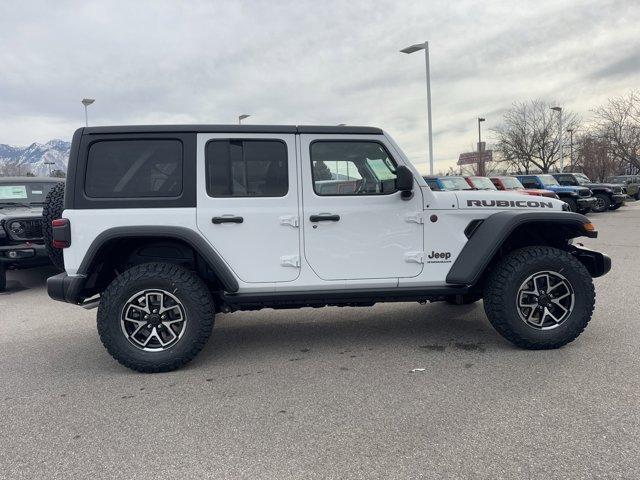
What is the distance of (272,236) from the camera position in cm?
396

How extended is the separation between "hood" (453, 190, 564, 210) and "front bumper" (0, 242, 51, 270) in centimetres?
592

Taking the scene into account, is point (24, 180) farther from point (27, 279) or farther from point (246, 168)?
point (246, 168)

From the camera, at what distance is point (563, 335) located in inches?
161

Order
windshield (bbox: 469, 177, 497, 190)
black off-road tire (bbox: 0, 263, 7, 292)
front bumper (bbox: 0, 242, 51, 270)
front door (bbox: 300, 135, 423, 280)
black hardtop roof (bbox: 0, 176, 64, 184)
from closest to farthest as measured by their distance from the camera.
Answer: front door (bbox: 300, 135, 423, 280) → front bumper (bbox: 0, 242, 51, 270) → black off-road tire (bbox: 0, 263, 7, 292) → black hardtop roof (bbox: 0, 176, 64, 184) → windshield (bbox: 469, 177, 497, 190)

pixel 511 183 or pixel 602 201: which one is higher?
pixel 511 183

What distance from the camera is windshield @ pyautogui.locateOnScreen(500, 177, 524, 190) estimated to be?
1883 centimetres

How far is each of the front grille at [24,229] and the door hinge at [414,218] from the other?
584 cm

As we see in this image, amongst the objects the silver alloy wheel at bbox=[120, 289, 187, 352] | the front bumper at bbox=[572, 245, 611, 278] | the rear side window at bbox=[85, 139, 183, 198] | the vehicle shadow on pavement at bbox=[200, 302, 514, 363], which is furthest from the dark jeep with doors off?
the front bumper at bbox=[572, 245, 611, 278]

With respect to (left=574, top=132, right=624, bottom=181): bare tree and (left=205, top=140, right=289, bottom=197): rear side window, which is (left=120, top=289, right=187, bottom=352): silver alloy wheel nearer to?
(left=205, top=140, right=289, bottom=197): rear side window

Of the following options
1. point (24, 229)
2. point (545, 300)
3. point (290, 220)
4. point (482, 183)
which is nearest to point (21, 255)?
point (24, 229)

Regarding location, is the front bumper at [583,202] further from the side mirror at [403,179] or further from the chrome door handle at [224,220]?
the chrome door handle at [224,220]

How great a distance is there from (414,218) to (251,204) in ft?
4.40

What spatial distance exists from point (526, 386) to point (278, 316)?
9.58 ft

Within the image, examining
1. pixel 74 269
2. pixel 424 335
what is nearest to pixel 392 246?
pixel 424 335
